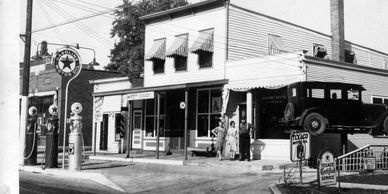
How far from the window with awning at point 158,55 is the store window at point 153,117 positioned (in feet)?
6.02

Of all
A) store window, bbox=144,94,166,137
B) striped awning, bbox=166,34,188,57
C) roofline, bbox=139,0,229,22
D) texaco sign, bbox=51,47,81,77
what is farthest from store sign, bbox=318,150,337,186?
store window, bbox=144,94,166,137

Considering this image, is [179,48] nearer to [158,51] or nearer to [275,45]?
[158,51]

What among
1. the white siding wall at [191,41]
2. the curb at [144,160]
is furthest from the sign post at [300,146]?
the white siding wall at [191,41]

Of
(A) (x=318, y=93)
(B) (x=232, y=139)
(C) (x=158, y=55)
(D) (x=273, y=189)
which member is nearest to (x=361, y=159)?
(A) (x=318, y=93)

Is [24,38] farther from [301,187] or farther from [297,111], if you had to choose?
[301,187]

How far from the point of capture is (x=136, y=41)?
39688mm

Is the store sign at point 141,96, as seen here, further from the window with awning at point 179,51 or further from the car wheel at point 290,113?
the car wheel at point 290,113

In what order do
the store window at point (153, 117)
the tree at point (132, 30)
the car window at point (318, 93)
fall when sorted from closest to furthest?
the car window at point (318, 93)
the store window at point (153, 117)
the tree at point (132, 30)

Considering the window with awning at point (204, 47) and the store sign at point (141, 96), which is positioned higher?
the window with awning at point (204, 47)

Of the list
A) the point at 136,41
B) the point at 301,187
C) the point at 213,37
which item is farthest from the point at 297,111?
the point at 136,41

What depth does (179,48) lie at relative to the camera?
23.1 metres

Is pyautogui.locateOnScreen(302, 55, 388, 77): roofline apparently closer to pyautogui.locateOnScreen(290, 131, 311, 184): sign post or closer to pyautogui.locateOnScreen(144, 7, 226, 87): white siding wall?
A: pyautogui.locateOnScreen(144, 7, 226, 87): white siding wall

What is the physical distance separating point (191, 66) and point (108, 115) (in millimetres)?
7640

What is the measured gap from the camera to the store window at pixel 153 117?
2417 centimetres
